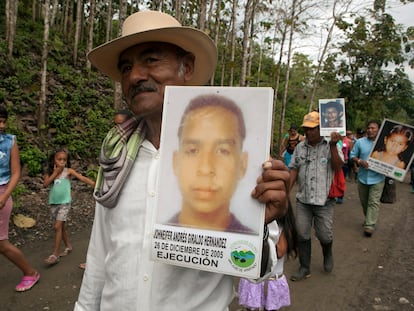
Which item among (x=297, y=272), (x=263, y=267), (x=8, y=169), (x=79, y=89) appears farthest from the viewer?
(x=79, y=89)

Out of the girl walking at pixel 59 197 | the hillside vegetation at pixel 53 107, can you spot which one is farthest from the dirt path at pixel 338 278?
the hillside vegetation at pixel 53 107

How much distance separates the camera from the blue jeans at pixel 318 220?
3994mm

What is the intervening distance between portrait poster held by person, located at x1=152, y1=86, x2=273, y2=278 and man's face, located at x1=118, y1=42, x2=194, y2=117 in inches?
9.9

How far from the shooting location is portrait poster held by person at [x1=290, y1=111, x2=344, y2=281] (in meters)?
3.95

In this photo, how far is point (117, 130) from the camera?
1455 mm

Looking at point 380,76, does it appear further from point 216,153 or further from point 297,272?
point 216,153

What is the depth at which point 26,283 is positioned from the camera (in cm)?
348

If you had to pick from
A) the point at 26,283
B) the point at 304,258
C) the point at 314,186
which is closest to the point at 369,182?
the point at 314,186

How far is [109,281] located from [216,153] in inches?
28.8

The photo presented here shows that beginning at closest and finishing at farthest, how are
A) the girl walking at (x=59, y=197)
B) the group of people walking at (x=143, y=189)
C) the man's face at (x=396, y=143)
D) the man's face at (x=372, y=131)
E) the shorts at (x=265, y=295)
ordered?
the group of people walking at (x=143, y=189), the shorts at (x=265, y=295), the girl walking at (x=59, y=197), the man's face at (x=396, y=143), the man's face at (x=372, y=131)

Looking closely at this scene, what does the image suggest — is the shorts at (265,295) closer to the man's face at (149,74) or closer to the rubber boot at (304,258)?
the rubber boot at (304,258)

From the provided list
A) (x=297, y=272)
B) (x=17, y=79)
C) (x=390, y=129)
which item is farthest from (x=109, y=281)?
(x=17, y=79)

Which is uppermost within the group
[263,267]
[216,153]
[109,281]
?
[216,153]

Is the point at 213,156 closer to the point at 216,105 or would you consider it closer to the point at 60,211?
the point at 216,105
